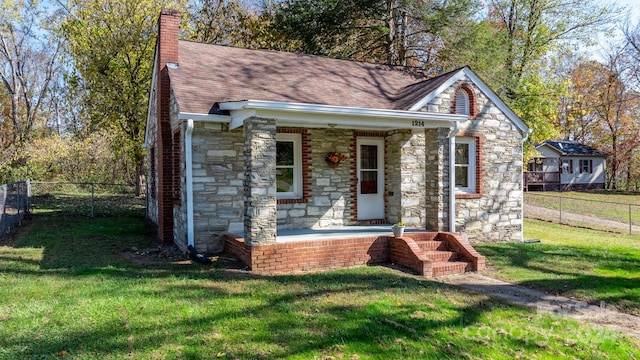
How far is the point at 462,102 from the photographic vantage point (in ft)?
34.4

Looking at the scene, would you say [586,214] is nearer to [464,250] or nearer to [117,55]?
[464,250]

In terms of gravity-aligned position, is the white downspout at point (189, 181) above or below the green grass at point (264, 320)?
above

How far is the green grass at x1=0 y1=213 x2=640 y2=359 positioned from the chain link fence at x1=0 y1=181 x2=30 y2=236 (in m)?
4.71

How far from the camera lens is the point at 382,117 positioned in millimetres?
8336

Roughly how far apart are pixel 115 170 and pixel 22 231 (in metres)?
13.9

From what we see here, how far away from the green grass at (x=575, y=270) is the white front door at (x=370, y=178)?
8.65ft

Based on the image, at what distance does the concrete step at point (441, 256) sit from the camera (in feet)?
26.2

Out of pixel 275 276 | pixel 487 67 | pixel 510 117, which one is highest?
pixel 487 67

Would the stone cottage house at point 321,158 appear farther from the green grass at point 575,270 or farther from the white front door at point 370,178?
the green grass at point 575,270

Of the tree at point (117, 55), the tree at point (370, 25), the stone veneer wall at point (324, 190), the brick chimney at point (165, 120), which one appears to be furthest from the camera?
Answer: the tree at point (370, 25)

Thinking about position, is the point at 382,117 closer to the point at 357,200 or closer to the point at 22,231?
the point at 357,200

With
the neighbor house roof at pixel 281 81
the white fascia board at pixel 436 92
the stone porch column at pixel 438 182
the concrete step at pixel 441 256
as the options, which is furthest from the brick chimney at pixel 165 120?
the stone porch column at pixel 438 182

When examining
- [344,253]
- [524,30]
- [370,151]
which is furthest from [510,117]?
[524,30]

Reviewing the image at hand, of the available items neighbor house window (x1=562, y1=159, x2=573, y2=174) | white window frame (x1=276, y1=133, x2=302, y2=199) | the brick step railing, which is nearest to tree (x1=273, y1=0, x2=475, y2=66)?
white window frame (x1=276, y1=133, x2=302, y2=199)
